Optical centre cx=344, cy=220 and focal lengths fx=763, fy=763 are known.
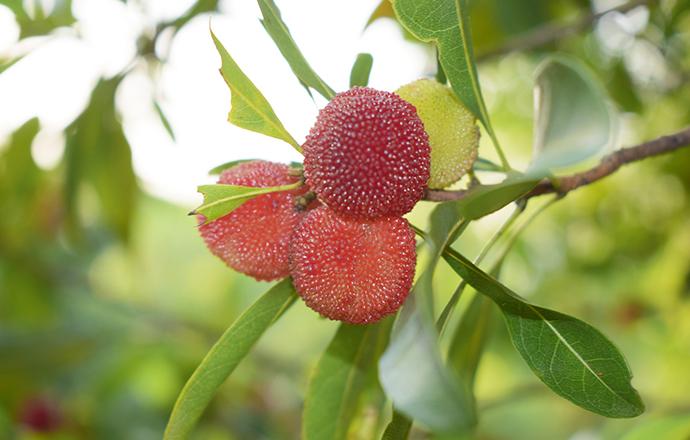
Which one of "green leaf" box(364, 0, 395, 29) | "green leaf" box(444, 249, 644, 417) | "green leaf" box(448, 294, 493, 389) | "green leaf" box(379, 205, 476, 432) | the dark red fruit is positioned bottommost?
the dark red fruit

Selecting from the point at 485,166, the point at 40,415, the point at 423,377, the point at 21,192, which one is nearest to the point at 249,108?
the point at 485,166

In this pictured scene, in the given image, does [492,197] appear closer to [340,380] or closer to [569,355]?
[569,355]

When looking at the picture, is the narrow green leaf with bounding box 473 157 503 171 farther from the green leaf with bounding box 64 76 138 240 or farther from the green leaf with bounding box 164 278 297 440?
the green leaf with bounding box 64 76 138 240

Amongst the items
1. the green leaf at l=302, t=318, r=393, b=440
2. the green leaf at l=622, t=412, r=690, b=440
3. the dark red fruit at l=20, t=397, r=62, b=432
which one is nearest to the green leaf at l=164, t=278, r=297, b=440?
the green leaf at l=302, t=318, r=393, b=440

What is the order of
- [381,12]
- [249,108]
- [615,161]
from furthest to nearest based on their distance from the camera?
[381,12] < [615,161] < [249,108]

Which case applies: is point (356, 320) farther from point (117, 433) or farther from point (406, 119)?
point (117, 433)

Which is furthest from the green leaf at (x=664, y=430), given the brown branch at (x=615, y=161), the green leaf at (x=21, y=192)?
the green leaf at (x=21, y=192)
